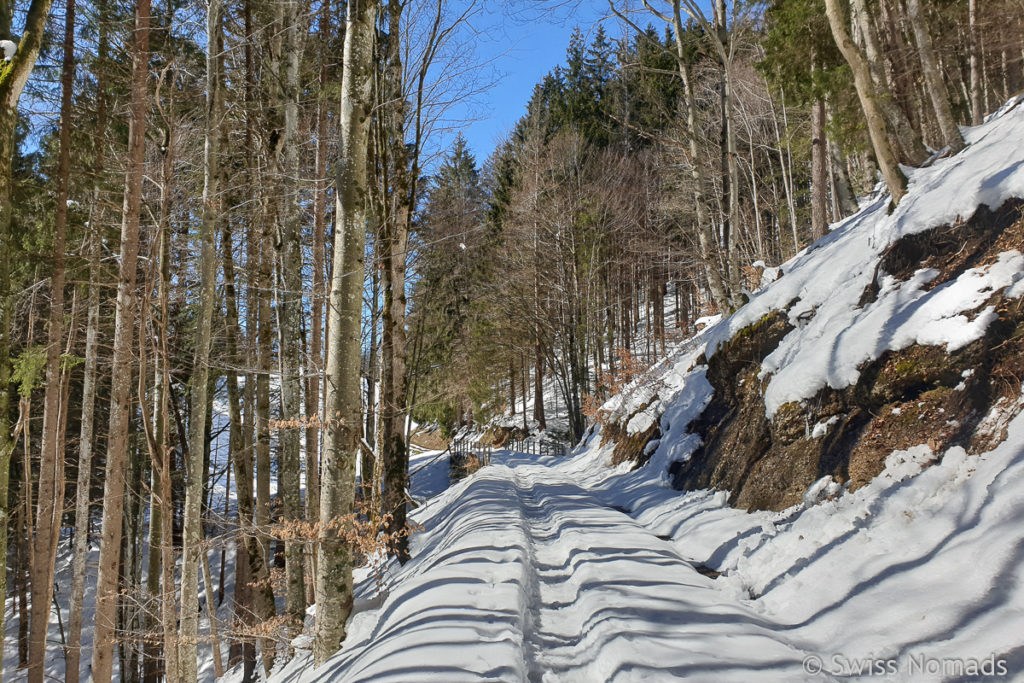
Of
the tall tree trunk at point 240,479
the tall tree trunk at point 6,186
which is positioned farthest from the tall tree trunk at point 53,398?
the tall tree trunk at point 6,186

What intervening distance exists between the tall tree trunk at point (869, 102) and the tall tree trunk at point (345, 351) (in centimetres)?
651

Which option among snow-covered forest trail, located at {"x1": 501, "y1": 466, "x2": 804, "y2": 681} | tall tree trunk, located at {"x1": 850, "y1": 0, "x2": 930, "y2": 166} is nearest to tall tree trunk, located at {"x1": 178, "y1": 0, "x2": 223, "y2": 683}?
snow-covered forest trail, located at {"x1": 501, "y1": 466, "x2": 804, "y2": 681}

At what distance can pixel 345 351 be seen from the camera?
4.22 meters

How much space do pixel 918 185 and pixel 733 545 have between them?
5897 mm

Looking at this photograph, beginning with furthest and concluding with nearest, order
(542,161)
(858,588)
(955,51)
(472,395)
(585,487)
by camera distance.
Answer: (472,395) < (542,161) < (955,51) < (585,487) < (858,588)

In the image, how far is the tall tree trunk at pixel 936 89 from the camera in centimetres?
820

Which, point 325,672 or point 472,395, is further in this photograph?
point 472,395

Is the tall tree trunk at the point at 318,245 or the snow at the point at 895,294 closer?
the snow at the point at 895,294

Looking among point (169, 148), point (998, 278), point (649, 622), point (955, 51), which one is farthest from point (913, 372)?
point (955, 51)

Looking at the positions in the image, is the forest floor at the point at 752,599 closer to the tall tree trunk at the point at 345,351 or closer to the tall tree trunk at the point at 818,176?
the tall tree trunk at the point at 345,351

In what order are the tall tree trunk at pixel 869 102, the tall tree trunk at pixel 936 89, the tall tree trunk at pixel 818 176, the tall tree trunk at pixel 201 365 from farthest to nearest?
the tall tree trunk at pixel 818 176 < the tall tree trunk at pixel 936 89 < the tall tree trunk at pixel 869 102 < the tall tree trunk at pixel 201 365

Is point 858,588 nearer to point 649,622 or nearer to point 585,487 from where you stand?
point 649,622

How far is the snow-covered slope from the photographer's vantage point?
110 inches

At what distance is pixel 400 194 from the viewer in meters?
6.99
